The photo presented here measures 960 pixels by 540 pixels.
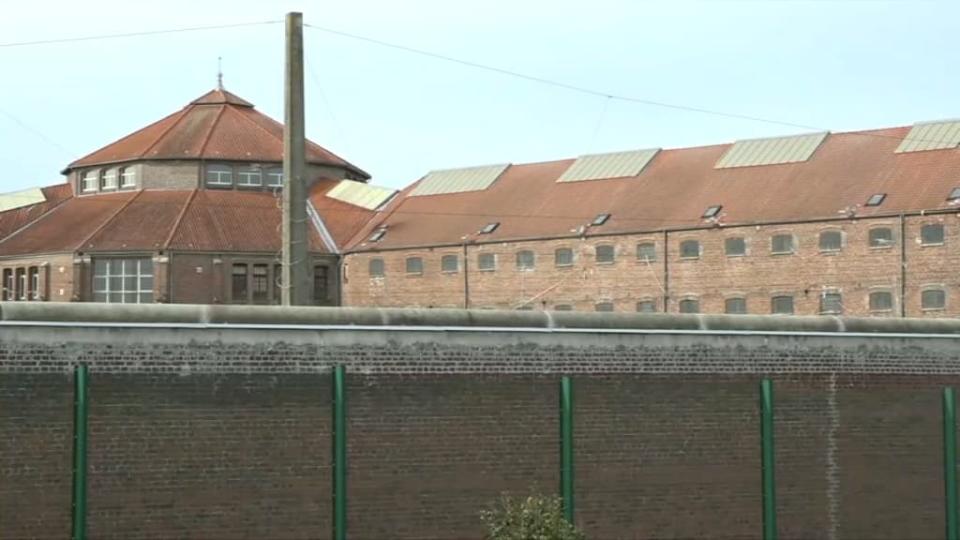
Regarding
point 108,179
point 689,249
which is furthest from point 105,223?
point 689,249

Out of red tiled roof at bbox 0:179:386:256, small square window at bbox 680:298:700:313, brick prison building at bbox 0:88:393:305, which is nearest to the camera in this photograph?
small square window at bbox 680:298:700:313

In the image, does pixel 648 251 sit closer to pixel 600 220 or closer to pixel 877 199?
pixel 600 220

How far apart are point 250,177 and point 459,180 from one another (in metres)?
10.2

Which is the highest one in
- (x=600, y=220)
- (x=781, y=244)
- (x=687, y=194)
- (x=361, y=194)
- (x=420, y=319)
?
(x=361, y=194)

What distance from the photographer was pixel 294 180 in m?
25.3

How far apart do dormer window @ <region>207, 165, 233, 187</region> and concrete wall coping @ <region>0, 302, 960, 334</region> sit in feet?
187

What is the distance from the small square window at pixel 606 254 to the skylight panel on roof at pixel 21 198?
28.8m

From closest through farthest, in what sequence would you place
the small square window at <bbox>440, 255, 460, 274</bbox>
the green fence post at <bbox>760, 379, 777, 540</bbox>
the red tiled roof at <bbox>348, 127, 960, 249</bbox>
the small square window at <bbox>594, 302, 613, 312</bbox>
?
the green fence post at <bbox>760, 379, 777, 540</bbox>, the red tiled roof at <bbox>348, 127, 960, 249</bbox>, the small square window at <bbox>594, 302, 613, 312</bbox>, the small square window at <bbox>440, 255, 460, 274</bbox>

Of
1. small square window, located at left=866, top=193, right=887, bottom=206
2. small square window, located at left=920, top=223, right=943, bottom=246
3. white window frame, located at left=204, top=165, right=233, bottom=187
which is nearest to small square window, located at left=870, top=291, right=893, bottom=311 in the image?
small square window, located at left=920, top=223, right=943, bottom=246

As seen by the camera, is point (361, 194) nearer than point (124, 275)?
No

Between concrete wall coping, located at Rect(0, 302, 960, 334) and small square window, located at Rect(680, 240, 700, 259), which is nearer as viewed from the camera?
concrete wall coping, located at Rect(0, 302, 960, 334)

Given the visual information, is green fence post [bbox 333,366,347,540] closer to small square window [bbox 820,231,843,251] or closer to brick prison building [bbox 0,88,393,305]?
small square window [bbox 820,231,843,251]

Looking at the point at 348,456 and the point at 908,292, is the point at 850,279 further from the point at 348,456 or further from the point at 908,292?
the point at 348,456

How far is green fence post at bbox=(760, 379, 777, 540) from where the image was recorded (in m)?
22.9
